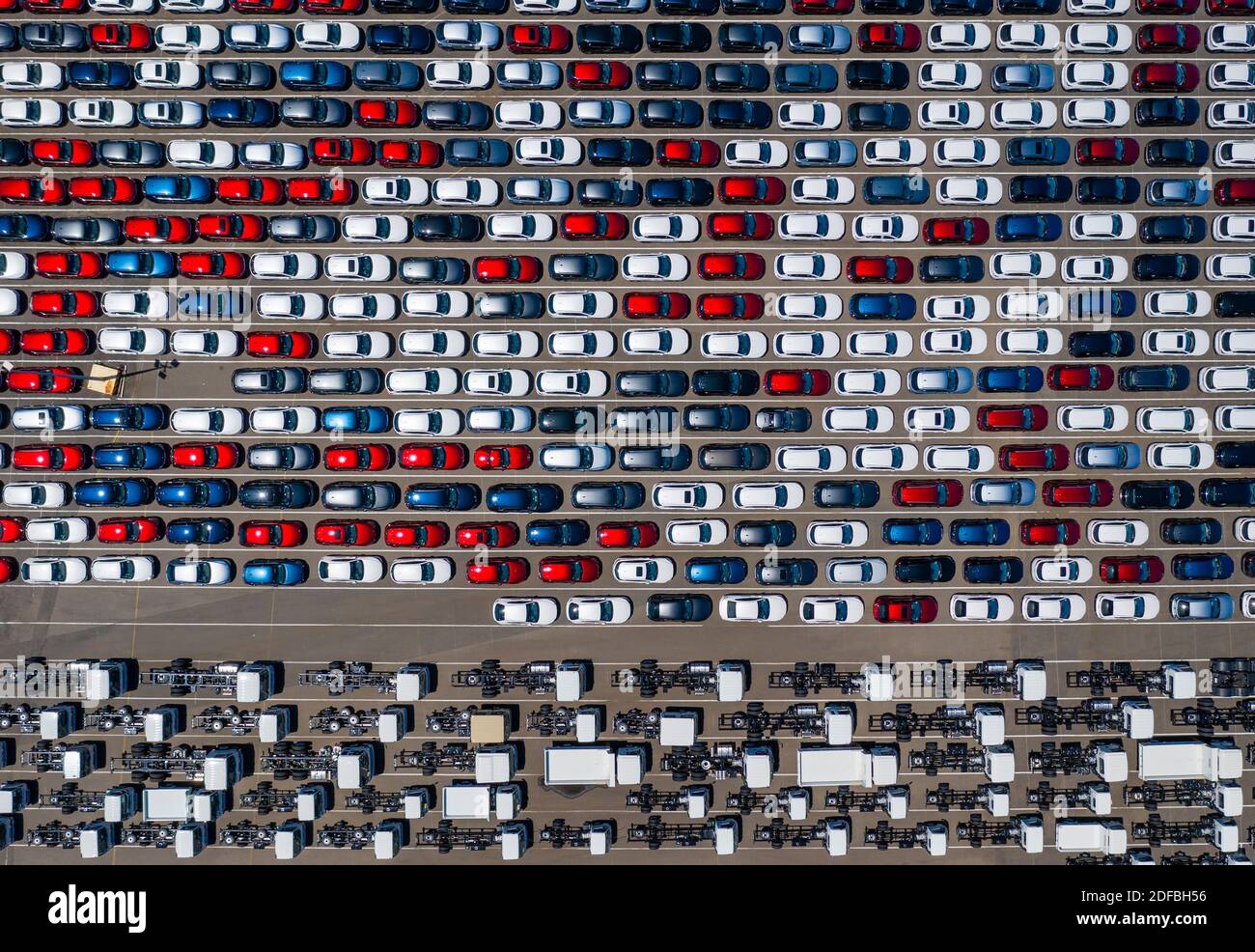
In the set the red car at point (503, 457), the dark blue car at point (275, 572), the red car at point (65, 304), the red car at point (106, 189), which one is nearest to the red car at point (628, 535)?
the red car at point (503, 457)

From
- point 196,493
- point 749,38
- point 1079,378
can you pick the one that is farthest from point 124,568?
point 1079,378

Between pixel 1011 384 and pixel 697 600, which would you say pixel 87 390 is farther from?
pixel 1011 384

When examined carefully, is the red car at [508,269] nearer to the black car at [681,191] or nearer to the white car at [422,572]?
the black car at [681,191]

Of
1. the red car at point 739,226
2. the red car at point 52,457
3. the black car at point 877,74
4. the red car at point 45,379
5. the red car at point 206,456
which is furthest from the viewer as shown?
the red car at point 45,379

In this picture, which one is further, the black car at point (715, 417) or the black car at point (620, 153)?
the black car at point (715, 417)

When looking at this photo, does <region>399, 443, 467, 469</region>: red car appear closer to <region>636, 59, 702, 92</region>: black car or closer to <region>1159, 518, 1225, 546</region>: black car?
<region>636, 59, 702, 92</region>: black car

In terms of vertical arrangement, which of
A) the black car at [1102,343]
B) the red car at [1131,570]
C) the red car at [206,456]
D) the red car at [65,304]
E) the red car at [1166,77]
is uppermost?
the red car at [1166,77]

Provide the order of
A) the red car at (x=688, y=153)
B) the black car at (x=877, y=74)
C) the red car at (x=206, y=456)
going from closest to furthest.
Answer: the black car at (x=877, y=74), the red car at (x=688, y=153), the red car at (x=206, y=456)
